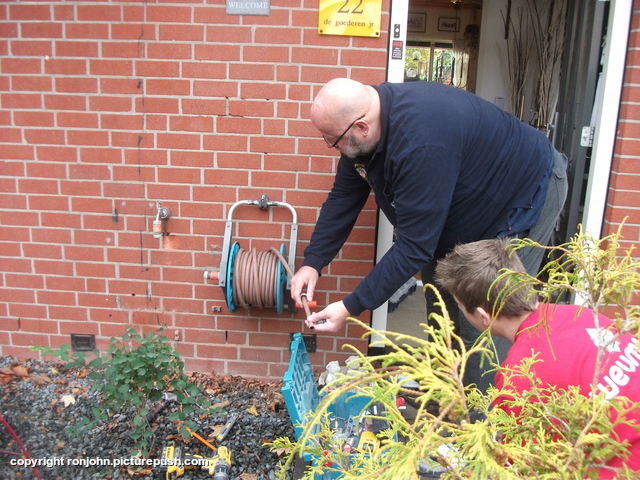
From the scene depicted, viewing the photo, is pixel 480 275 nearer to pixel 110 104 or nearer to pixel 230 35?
pixel 230 35

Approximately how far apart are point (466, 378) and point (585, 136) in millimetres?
1794

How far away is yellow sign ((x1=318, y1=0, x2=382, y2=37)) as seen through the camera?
3.05 metres

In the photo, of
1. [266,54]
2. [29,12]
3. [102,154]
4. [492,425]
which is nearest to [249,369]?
[102,154]

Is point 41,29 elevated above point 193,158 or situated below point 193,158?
above

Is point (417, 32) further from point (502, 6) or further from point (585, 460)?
point (585, 460)

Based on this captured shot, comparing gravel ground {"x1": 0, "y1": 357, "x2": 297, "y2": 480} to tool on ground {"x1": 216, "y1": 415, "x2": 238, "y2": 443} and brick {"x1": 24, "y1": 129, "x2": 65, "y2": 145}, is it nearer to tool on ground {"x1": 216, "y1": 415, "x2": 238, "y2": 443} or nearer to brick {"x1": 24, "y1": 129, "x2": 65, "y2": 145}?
tool on ground {"x1": 216, "y1": 415, "x2": 238, "y2": 443}

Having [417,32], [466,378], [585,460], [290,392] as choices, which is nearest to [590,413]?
[585,460]

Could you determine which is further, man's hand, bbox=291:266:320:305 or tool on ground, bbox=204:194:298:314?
tool on ground, bbox=204:194:298:314

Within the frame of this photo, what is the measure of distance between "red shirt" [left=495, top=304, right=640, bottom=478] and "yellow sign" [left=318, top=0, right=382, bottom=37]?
→ 210 cm

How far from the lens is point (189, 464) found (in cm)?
253

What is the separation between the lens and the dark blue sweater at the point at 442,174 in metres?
2.19

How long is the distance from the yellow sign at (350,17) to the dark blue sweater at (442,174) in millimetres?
829

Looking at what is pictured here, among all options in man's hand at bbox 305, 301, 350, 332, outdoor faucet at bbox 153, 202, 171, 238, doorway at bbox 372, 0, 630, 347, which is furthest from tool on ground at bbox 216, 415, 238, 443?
outdoor faucet at bbox 153, 202, 171, 238

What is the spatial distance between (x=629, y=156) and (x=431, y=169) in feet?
5.79
